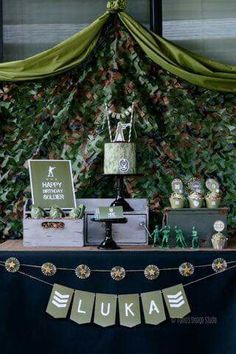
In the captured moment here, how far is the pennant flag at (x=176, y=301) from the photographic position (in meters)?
2.97

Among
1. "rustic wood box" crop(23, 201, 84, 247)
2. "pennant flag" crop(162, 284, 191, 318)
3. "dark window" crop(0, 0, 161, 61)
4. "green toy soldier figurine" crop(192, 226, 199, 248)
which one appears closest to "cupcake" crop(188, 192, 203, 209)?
"green toy soldier figurine" crop(192, 226, 199, 248)

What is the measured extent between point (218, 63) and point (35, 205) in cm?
129

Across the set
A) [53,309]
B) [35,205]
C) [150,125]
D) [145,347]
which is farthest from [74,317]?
[150,125]

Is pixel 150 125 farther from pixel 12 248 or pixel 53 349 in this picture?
pixel 53 349

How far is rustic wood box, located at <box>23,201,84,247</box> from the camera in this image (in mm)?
3146

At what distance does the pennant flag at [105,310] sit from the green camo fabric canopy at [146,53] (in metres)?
1.29

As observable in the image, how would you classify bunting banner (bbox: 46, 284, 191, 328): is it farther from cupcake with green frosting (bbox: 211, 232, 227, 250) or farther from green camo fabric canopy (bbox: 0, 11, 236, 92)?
green camo fabric canopy (bbox: 0, 11, 236, 92)

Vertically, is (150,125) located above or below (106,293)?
above

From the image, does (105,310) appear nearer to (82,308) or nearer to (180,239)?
(82,308)

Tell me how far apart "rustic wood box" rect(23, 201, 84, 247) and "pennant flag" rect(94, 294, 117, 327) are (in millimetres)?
324

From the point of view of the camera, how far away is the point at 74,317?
2.99 meters

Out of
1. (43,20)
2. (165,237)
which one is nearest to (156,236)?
(165,237)

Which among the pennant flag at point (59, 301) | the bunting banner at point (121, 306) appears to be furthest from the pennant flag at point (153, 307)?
the pennant flag at point (59, 301)

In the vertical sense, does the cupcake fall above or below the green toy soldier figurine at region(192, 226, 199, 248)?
above
